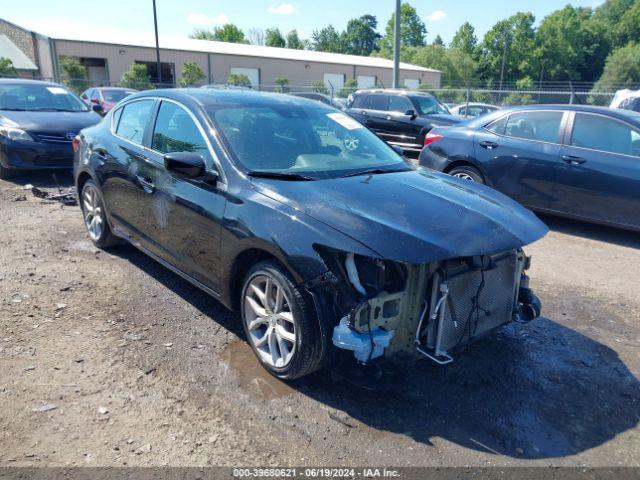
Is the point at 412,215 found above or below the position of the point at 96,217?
above

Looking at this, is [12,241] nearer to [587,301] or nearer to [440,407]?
[440,407]

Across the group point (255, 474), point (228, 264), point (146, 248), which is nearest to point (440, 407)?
point (255, 474)

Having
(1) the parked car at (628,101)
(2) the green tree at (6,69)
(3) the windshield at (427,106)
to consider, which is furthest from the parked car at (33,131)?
(2) the green tree at (6,69)

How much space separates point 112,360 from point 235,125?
1881 millimetres

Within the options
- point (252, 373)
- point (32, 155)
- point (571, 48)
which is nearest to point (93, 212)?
point (252, 373)

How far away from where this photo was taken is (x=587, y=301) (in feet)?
15.5

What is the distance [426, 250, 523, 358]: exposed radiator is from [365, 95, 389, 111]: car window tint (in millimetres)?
10949

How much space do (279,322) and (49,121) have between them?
742 centimetres

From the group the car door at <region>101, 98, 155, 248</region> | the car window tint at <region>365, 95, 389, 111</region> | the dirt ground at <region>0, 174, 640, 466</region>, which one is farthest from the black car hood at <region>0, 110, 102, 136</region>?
the car window tint at <region>365, 95, 389, 111</region>

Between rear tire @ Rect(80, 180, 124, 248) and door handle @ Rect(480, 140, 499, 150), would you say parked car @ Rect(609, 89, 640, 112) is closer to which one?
door handle @ Rect(480, 140, 499, 150)

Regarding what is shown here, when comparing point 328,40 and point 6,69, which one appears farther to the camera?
point 328,40

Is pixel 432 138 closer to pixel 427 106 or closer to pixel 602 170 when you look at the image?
pixel 602 170

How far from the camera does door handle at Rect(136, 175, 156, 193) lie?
4.22 m

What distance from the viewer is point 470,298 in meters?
3.17
